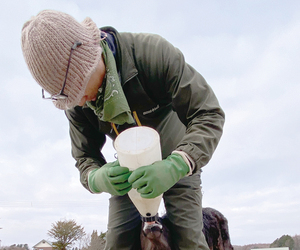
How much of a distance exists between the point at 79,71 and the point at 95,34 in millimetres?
350

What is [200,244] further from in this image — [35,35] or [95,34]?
[35,35]

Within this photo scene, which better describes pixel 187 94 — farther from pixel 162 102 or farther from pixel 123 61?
pixel 123 61

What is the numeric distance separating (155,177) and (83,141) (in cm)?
135

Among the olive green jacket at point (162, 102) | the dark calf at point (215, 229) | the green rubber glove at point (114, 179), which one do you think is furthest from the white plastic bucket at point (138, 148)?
the dark calf at point (215, 229)

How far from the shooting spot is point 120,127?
2588 millimetres

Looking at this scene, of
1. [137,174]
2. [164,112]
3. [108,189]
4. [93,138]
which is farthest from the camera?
[93,138]

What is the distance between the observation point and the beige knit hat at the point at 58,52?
195cm

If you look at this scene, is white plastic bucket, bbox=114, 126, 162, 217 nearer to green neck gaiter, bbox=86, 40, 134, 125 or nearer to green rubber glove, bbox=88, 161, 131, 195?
green rubber glove, bbox=88, 161, 131, 195

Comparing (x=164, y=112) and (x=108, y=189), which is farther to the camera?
(x=164, y=112)

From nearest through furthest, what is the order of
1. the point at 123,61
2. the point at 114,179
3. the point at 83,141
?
1. the point at 114,179
2. the point at 123,61
3. the point at 83,141

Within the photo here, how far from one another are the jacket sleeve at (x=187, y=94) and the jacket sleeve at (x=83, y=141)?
786 millimetres

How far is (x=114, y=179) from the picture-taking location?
192cm

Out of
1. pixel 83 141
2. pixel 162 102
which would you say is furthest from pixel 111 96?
pixel 83 141

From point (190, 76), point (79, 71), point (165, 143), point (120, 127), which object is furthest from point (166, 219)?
point (79, 71)
